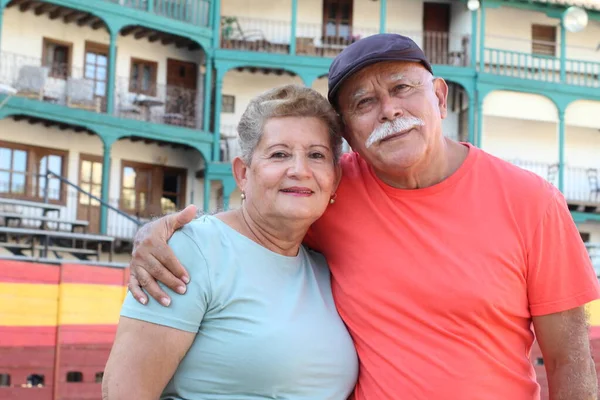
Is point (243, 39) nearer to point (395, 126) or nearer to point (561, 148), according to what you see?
point (561, 148)

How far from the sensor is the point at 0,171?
2133 cm

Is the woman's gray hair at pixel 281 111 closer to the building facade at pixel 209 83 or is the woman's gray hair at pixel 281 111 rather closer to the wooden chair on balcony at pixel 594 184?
the building facade at pixel 209 83

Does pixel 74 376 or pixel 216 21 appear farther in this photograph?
pixel 216 21

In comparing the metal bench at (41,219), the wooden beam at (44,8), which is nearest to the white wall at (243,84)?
the wooden beam at (44,8)

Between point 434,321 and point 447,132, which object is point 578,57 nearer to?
point 447,132

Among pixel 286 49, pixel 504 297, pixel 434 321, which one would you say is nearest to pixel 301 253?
pixel 434 321

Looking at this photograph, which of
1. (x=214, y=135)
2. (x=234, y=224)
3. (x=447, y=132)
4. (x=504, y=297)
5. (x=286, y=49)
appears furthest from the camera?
(x=447, y=132)

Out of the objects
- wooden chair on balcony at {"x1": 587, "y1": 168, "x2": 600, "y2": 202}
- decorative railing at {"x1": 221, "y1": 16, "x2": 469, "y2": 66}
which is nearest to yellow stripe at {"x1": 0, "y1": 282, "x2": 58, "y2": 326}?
decorative railing at {"x1": 221, "y1": 16, "x2": 469, "y2": 66}

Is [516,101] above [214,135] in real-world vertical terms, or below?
above

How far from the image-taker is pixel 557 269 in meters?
3.08

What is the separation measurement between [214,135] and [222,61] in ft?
7.49

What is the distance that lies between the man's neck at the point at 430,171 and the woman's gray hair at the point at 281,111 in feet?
0.96

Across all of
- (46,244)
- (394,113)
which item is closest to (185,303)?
(394,113)

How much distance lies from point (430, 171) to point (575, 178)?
26.0 meters
